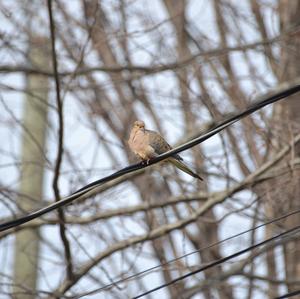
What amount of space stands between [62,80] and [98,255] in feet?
6.81

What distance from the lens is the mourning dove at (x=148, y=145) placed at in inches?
213

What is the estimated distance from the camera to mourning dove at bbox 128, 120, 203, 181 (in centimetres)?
542

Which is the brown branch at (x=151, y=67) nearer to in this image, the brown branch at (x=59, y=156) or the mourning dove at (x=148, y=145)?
the brown branch at (x=59, y=156)

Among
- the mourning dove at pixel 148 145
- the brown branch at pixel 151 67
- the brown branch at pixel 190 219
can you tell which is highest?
the brown branch at pixel 151 67

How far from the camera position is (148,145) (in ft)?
17.8

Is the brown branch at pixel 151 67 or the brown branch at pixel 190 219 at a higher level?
the brown branch at pixel 151 67

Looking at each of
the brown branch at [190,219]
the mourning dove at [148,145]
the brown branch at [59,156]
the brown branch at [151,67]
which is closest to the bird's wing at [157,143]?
the mourning dove at [148,145]

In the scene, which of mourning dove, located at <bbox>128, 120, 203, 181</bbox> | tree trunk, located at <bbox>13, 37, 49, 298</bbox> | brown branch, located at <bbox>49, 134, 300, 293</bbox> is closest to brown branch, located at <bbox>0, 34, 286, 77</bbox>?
tree trunk, located at <bbox>13, 37, 49, 298</bbox>

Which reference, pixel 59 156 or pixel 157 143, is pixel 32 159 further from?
pixel 157 143

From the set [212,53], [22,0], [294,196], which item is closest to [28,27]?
[22,0]

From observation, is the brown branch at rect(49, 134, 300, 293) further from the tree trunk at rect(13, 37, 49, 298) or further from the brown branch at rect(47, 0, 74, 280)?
the tree trunk at rect(13, 37, 49, 298)

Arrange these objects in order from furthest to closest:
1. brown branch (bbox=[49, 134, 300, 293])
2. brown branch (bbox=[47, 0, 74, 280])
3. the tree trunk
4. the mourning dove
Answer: the tree trunk, brown branch (bbox=[49, 134, 300, 293]), brown branch (bbox=[47, 0, 74, 280]), the mourning dove

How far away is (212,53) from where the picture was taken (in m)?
8.47

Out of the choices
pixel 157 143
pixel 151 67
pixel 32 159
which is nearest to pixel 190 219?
pixel 157 143
